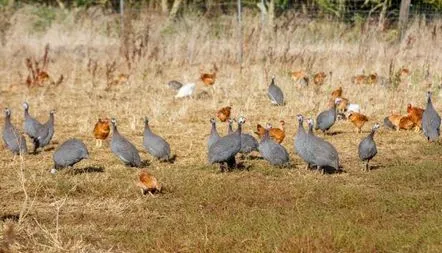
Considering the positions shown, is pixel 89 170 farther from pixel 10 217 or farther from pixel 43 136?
pixel 10 217

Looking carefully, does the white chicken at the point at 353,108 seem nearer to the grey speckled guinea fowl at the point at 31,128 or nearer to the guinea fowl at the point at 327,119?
the guinea fowl at the point at 327,119

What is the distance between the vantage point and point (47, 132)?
9.23m

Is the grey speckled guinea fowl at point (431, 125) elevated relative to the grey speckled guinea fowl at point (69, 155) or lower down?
lower down

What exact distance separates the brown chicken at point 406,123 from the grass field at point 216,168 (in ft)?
0.35

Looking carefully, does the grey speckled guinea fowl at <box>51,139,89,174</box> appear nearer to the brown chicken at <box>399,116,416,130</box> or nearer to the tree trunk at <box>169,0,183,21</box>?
the brown chicken at <box>399,116,416,130</box>

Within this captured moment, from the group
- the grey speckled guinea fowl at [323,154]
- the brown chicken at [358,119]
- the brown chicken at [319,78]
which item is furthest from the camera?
the brown chicken at [319,78]

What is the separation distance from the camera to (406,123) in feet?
33.7

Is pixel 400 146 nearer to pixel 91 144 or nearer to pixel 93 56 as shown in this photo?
pixel 91 144

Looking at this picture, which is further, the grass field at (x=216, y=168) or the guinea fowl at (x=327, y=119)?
the guinea fowl at (x=327, y=119)

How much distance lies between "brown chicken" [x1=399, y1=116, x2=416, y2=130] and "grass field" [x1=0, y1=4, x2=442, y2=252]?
0.35 ft

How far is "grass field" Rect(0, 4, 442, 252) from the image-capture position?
18.8ft

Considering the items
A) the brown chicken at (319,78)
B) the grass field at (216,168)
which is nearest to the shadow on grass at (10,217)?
the grass field at (216,168)

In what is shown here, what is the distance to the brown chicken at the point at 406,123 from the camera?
403 inches

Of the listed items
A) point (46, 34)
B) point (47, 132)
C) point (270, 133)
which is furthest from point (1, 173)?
point (46, 34)
